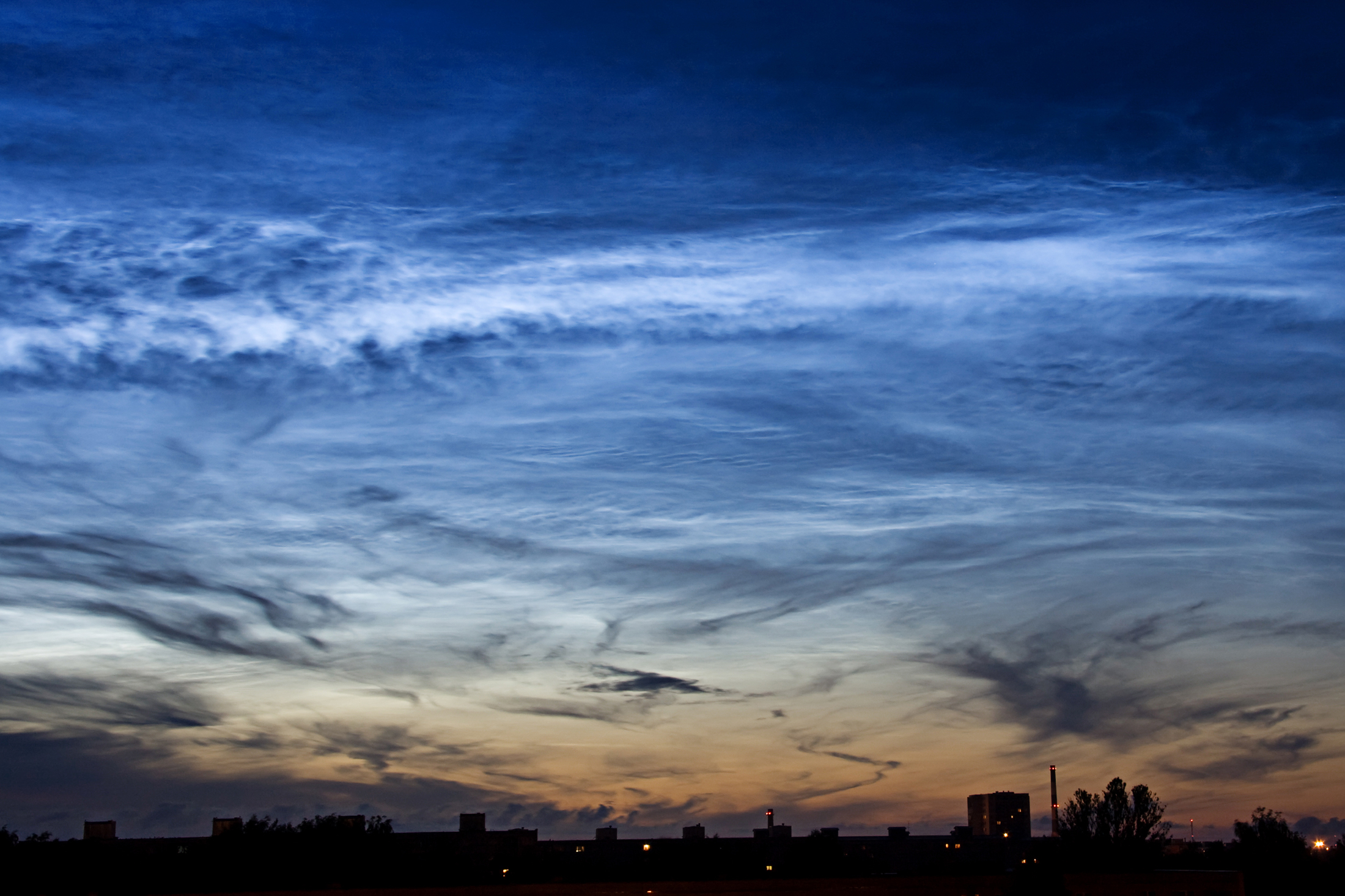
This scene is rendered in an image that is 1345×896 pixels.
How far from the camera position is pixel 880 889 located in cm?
7075

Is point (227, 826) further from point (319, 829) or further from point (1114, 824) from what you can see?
point (1114, 824)

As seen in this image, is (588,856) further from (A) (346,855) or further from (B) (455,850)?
(A) (346,855)

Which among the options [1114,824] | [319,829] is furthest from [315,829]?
[1114,824]

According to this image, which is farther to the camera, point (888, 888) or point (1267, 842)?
point (1267, 842)

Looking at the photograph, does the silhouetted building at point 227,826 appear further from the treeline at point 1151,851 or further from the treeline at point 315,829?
the treeline at point 1151,851

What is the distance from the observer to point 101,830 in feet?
431

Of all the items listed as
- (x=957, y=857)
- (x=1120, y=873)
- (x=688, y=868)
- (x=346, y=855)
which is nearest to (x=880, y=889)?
(x=1120, y=873)

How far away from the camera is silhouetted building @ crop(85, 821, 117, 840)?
425 feet

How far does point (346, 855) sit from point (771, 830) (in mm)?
91414

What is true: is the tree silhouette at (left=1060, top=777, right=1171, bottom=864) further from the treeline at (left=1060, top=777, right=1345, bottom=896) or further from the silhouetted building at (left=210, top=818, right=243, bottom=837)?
the silhouetted building at (left=210, top=818, right=243, bottom=837)

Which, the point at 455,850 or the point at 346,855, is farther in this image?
the point at 455,850

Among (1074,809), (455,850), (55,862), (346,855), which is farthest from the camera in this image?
(455,850)

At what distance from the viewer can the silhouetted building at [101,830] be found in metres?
130

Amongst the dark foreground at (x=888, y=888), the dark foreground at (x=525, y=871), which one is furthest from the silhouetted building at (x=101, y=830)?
the dark foreground at (x=888, y=888)
